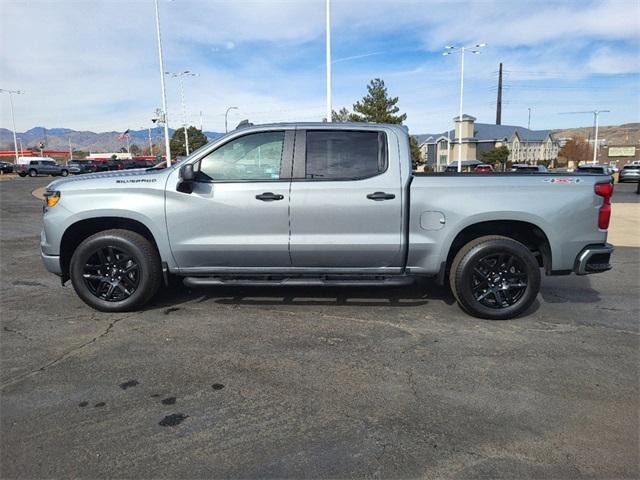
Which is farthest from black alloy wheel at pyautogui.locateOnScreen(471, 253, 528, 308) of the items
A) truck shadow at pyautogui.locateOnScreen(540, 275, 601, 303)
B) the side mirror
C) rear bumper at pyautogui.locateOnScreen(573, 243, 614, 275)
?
the side mirror

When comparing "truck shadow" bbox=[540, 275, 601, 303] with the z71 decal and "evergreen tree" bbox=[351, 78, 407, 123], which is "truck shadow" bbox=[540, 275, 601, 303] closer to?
the z71 decal

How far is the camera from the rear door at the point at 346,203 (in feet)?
15.0

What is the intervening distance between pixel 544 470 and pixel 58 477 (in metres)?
2.55

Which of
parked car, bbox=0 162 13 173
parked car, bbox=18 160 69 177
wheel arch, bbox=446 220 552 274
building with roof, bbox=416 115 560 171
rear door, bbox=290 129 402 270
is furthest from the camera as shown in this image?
building with roof, bbox=416 115 560 171

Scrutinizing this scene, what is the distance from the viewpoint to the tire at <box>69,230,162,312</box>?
188 inches

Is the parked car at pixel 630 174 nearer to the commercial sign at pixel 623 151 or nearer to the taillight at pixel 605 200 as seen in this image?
the taillight at pixel 605 200

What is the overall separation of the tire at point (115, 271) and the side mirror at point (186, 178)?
2.31ft

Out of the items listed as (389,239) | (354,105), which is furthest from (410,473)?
(354,105)

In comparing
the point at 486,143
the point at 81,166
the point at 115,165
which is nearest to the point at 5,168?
the point at 81,166

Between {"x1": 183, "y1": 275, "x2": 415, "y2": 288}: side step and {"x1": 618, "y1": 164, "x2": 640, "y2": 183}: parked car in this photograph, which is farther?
{"x1": 618, "y1": 164, "x2": 640, "y2": 183}: parked car

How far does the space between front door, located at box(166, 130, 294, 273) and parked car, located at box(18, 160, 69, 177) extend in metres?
51.5

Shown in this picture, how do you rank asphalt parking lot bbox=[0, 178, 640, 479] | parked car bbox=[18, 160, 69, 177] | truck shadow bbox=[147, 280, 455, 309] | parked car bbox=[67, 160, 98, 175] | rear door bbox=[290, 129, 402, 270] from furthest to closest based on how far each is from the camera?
parked car bbox=[67, 160, 98, 175]
parked car bbox=[18, 160, 69, 177]
truck shadow bbox=[147, 280, 455, 309]
rear door bbox=[290, 129, 402, 270]
asphalt parking lot bbox=[0, 178, 640, 479]

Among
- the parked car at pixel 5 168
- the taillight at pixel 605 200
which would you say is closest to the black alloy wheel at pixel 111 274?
the taillight at pixel 605 200

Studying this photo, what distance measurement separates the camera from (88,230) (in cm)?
504
